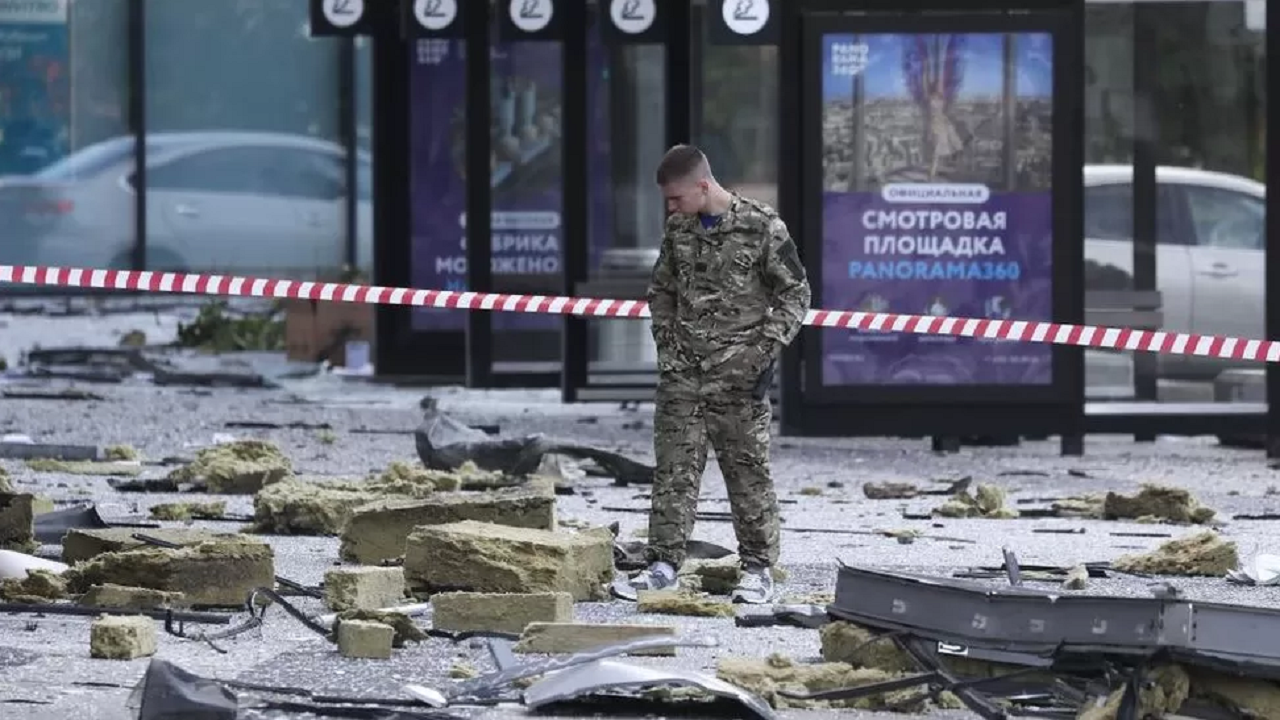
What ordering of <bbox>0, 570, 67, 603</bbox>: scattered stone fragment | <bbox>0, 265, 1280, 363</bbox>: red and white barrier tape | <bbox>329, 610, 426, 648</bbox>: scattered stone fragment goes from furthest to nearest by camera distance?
<bbox>0, 265, 1280, 363</bbox>: red and white barrier tape, <bbox>0, 570, 67, 603</bbox>: scattered stone fragment, <bbox>329, 610, 426, 648</bbox>: scattered stone fragment

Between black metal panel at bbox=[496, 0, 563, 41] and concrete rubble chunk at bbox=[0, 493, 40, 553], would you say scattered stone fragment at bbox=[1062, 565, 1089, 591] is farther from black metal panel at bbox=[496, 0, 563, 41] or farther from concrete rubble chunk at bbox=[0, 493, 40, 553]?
black metal panel at bbox=[496, 0, 563, 41]

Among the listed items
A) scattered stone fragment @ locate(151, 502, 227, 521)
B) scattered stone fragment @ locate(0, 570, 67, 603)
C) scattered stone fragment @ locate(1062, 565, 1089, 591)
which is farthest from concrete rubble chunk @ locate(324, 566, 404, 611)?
scattered stone fragment @ locate(151, 502, 227, 521)

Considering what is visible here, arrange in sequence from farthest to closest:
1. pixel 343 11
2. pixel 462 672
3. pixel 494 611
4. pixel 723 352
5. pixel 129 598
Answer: pixel 343 11, pixel 723 352, pixel 129 598, pixel 494 611, pixel 462 672

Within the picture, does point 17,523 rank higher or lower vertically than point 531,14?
lower

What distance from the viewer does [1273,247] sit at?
17.1 m

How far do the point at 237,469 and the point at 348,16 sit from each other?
20.5ft

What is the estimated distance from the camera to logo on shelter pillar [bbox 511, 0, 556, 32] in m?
18.8

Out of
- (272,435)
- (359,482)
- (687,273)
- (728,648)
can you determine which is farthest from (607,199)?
(728,648)

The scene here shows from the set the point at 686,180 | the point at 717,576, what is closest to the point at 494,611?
the point at 717,576

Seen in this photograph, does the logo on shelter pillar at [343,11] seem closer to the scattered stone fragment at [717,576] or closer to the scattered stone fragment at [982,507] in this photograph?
the scattered stone fragment at [982,507]

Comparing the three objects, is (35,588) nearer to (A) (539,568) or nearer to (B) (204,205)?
(A) (539,568)

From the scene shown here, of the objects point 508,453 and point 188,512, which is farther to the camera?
point 508,453

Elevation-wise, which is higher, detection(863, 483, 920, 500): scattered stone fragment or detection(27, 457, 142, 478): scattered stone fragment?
detection(27, 457, 142, 478): scattered stone fragment

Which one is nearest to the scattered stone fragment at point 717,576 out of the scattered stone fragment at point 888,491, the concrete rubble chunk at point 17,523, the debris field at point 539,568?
the debris field at point 539,568
